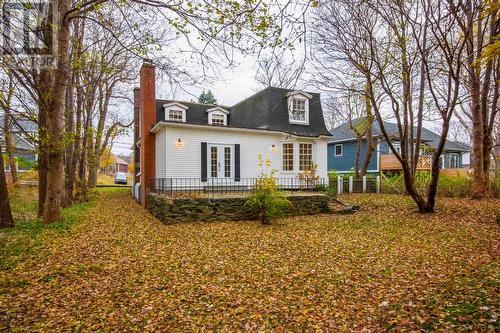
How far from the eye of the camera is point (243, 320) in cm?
333

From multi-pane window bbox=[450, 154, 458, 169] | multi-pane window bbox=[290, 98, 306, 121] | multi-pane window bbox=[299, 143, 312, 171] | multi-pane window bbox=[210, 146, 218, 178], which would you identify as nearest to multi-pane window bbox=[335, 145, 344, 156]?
multi-pane window bbox=[290, 98, 306, 121]

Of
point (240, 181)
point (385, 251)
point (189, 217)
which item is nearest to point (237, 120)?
point (240, 181)

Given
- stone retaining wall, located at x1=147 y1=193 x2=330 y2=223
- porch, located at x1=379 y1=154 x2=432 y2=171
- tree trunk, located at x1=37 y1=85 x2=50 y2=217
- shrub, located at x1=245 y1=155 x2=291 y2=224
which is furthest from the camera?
porch, located at x1=379 y1=154 x2=432 y2=171

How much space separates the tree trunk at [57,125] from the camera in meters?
7.56

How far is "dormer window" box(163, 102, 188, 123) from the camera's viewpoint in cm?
1523

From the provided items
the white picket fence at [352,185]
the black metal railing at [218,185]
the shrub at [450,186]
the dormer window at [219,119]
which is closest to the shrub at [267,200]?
the black metal railing at [218,185]

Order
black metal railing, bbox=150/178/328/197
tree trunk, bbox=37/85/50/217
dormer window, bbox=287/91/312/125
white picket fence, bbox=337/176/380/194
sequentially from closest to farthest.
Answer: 1. tree trunk, bbox=37/85/50/217
2. black metal railing, bbox=150/178/328/197
3. dormer window, bbox=287/91/312/125
4. white picket fence, bbox=337/176/380/194

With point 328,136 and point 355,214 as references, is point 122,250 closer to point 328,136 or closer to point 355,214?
point 355,214

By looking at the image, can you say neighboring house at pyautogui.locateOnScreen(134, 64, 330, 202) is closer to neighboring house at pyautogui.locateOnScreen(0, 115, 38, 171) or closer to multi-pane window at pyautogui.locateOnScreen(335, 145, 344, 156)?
neighboring house at pyautogui.locateOnScreen(0, 115, 38, 171)

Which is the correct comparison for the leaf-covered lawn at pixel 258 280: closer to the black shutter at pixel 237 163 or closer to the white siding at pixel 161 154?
the white siding at pixel 161 154

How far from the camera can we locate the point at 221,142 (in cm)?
1305

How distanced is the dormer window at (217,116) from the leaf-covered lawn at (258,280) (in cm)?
912

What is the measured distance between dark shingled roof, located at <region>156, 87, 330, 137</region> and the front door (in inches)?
81.0

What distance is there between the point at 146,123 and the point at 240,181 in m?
5.10
